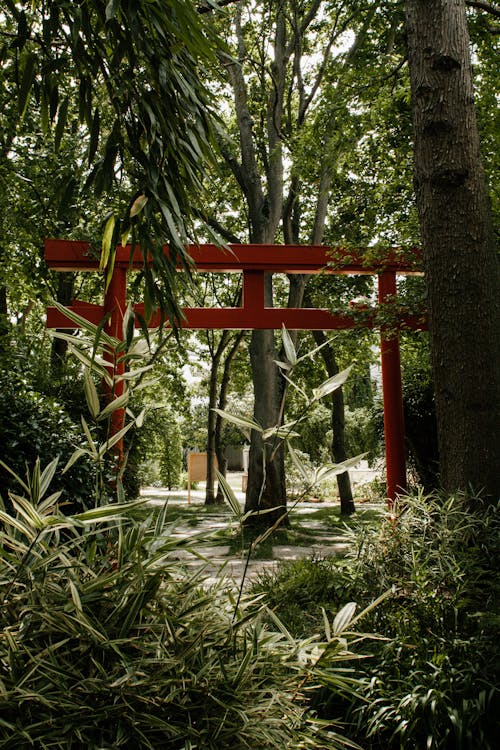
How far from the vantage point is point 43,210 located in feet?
30.2

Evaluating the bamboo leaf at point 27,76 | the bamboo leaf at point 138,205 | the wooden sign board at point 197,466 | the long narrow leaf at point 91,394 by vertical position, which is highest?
the bamboo leaf at point 27,76

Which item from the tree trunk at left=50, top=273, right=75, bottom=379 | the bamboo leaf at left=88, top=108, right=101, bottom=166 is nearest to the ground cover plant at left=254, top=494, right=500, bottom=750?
the bamboo leaf at left=88, top=108, right=101, bottom=166

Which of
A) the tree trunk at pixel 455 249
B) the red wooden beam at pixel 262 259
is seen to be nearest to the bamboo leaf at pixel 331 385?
the tree trunk at pixel 455 249

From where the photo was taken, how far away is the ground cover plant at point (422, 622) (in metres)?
2.11

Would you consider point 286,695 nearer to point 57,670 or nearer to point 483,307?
point 57,670

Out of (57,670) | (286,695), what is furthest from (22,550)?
(286,695)

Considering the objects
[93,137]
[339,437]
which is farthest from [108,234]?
[339,437]

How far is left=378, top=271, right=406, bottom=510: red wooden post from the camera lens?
604 cm

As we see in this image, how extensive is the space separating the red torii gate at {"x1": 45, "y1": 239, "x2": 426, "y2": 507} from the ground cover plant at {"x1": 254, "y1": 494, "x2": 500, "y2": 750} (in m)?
2.94

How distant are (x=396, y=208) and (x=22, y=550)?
341 inches

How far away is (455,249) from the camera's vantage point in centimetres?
348

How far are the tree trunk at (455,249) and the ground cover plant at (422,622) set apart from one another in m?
0.37

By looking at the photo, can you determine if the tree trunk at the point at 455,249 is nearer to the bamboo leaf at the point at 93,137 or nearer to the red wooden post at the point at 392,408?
the bamboo leaf at the point at 93,137

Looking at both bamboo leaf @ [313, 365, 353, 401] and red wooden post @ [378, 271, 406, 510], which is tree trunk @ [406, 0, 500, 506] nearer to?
bamboo leaf @ [313, 365, 353, 401]
